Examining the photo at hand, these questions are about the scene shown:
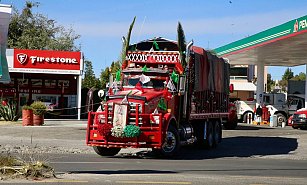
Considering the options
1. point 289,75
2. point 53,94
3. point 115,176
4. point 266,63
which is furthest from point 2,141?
point 289,75

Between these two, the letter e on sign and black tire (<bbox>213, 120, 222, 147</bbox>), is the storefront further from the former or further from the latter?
black tire (<bbox>213, 120, 222, 147</bbox>)

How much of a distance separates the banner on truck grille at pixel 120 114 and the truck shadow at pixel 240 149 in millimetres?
1868

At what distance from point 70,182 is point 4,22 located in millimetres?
3517

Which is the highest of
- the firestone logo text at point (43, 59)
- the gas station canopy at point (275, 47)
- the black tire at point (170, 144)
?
the gas station canopy at point (275, 47)

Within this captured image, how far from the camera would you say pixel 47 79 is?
4341cm

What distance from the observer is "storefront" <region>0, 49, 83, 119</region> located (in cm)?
3947

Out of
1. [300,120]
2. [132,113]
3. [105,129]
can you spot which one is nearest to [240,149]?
[132,113]

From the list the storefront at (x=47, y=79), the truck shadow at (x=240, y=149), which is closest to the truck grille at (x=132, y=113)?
the truck shadow at (x=240, y=149)

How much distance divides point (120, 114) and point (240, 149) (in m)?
7.04

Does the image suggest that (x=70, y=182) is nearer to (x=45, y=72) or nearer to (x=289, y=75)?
(x=45, y=72)

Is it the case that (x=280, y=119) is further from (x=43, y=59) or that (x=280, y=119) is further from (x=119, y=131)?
(x=119, y=131)

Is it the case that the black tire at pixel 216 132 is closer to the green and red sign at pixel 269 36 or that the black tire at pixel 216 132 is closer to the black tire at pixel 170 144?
the black tire at pixel 170 144

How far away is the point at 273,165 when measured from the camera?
15406mm

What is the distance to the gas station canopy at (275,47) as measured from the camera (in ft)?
104
